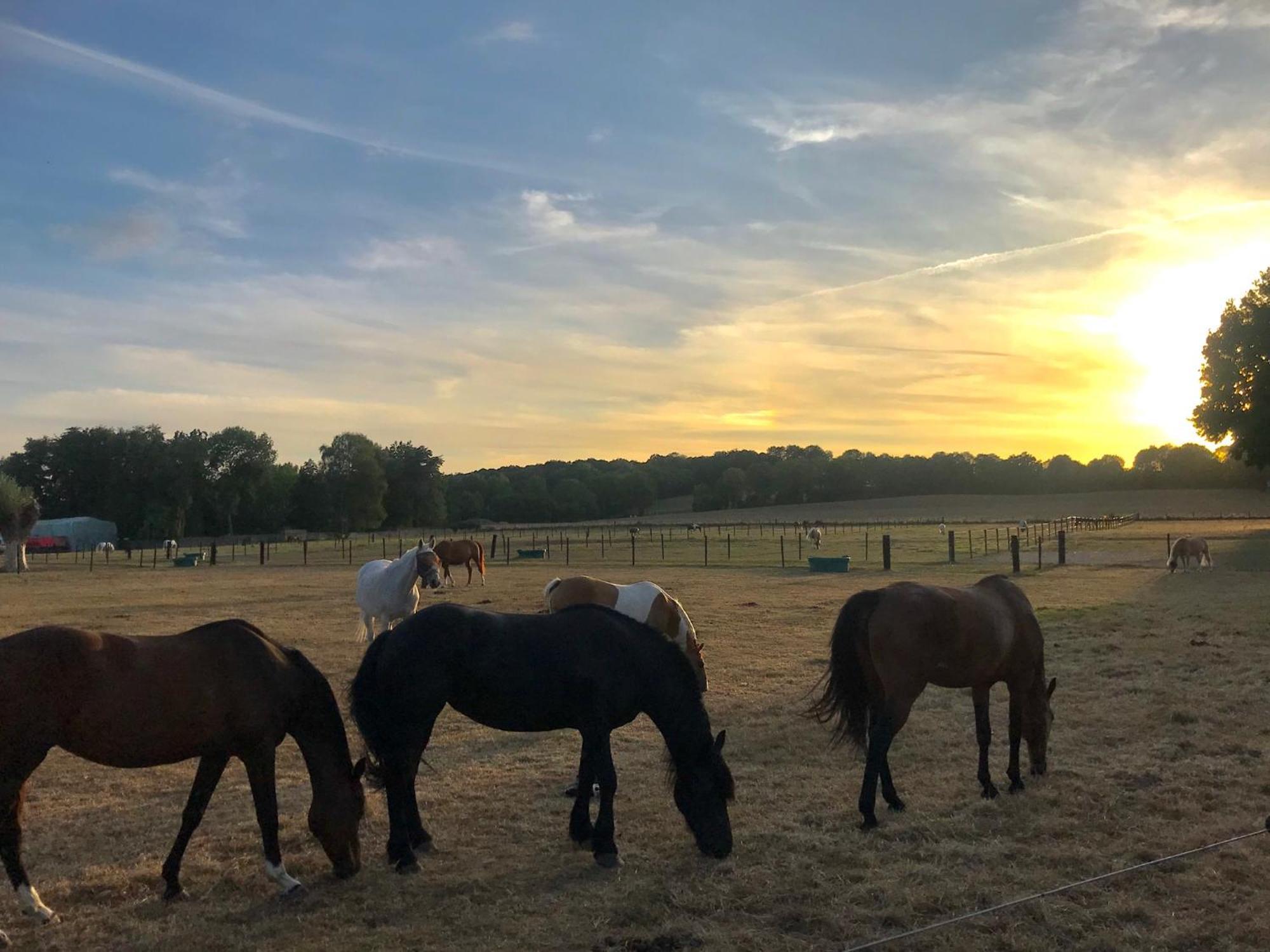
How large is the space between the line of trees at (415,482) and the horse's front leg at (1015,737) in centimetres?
7664

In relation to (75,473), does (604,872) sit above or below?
below

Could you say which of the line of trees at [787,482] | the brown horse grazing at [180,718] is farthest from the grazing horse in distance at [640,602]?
the line of trees at [787,482]

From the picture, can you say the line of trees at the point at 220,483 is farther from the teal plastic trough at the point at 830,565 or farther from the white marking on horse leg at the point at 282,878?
the white marking on horse leg at the point at 282,878

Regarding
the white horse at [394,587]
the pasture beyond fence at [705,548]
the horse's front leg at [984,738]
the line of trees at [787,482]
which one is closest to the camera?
the horse's front leg at [984,738]

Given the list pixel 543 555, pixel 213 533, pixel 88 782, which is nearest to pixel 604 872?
pixel 88 782

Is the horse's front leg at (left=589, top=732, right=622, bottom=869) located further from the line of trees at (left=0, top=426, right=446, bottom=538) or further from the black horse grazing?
the line of trees at (left=0, top=426, right=446, bottom=538)

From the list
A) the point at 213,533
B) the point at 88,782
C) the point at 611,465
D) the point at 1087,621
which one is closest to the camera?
the point at 88,782

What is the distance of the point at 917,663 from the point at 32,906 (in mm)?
5194

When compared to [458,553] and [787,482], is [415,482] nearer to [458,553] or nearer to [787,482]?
[787,482]

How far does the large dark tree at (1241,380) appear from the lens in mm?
37688

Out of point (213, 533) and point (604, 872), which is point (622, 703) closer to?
point (604, 872)

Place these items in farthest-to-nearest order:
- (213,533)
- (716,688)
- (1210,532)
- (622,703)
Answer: (213,533) → (1210,532) → (716,688) → (622,703)

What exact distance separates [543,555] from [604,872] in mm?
34283

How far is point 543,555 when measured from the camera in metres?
39.0
